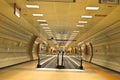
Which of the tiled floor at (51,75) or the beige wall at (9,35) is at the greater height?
the beige wall at (9,35)

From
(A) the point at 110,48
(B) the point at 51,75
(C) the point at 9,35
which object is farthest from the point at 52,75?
(A) the point at 110,48

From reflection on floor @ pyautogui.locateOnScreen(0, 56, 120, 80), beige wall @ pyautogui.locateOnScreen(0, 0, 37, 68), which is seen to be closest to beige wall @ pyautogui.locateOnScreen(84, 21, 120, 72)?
reflection on floor @ pyautogui.locateOnScreen(0, 56, 120, 80)

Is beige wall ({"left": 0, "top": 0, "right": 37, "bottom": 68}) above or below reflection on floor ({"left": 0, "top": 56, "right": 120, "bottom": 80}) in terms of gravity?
above

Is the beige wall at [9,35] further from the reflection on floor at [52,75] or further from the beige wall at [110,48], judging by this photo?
the beige wall at [110,48]

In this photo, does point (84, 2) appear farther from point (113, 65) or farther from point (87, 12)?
point (113, 65)

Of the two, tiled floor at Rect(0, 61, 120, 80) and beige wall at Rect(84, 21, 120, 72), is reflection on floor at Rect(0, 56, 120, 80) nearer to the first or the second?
tiled floor at Rect(0, 61, 120, 80)

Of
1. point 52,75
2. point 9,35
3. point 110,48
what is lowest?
point 52,75

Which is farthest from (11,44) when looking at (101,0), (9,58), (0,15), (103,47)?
(101,0)

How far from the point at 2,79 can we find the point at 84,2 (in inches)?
201

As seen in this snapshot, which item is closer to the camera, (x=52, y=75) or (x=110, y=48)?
(x=52, y=75)

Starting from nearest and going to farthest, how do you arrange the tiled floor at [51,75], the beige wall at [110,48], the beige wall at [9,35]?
1. the tiled floor at [51,75]
2. the beige wall at [9,35]
3. the beige wall at [110,48]

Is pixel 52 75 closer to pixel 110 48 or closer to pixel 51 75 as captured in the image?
pixel 51 75

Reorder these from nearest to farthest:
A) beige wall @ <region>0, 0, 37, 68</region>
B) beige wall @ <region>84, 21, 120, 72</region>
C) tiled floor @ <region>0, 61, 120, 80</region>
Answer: tiled floor @ <region>0, 61, 120, 80</region> < beige wall @ <region>0, 0, 37, 68</region> < beige wall @ <region>84, 21, 120, 72</region>

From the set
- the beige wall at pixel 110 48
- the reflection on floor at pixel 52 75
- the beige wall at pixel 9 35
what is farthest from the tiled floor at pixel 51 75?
the beige wall at pixel 9 35
